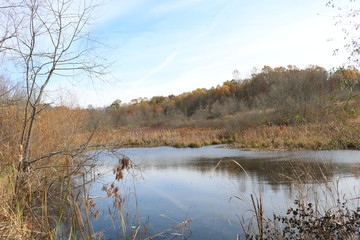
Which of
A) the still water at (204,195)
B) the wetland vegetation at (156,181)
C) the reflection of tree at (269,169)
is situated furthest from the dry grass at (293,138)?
the reflection of tree at (269,169)

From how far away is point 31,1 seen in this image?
4.79 meters

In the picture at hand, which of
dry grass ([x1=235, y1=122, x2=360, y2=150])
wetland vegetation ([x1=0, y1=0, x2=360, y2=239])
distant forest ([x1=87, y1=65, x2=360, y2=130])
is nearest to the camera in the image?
wetland vegetation ([x1=0, y1=0, x2=360, y2=239])

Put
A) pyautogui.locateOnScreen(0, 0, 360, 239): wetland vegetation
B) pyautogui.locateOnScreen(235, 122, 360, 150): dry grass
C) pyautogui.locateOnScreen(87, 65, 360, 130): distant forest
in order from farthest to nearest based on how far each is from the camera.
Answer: pyautogui.locateOnScreen(235, 122, 360, 150): dry grass < pyautogui.locateOnScreen(87, 65, 360, 130): distant forest < pyautogui.locateOnScreen(0, 0, 360, 239): wetland vegetation

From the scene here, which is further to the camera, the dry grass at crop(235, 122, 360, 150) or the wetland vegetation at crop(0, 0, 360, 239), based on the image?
the dry grass at crop(235, 122, 360, 150)

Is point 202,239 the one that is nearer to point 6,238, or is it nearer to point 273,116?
point 6,238

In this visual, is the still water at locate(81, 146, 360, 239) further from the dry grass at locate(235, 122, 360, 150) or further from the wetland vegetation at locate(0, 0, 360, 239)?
the dry grass at locate(235, 122, 360, 150)

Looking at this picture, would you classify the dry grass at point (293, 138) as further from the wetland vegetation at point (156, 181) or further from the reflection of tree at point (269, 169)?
the reflection of tree at point (269, 169)

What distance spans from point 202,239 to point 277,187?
3.11 metres

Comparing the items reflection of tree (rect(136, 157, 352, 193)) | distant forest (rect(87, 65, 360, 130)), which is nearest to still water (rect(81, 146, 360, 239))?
reflection of tree (rect(136, 157, 352, 193))

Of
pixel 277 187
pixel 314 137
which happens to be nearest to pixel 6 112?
pixel 277 187

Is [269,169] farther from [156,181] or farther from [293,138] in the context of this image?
[293,138]

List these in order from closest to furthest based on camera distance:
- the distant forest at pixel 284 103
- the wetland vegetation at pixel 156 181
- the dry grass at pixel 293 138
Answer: the wetland vegetation at pixel 156 181 → the distant forest at pixel 284 103 → the dry grass at pixel 293 138

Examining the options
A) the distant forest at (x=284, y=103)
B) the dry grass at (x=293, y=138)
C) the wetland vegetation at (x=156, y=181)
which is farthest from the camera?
the dry grass at (x=293, y=138)

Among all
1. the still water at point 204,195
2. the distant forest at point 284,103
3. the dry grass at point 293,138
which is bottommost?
the still water at point 204,195
